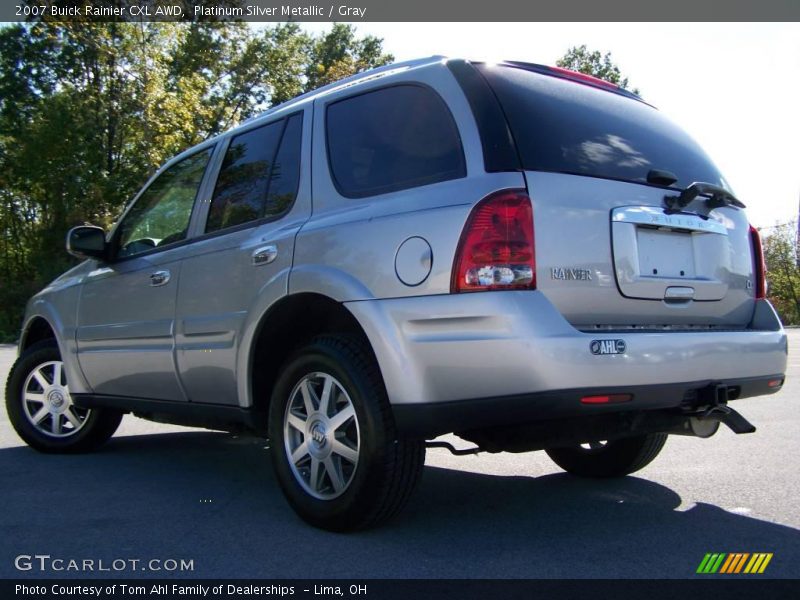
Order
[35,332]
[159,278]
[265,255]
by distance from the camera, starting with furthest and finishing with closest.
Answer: [35,332] < [159,278] < [265,255]

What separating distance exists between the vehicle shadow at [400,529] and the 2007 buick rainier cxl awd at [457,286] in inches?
10.2

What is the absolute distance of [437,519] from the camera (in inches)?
→ 152

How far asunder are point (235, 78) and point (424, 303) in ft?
105

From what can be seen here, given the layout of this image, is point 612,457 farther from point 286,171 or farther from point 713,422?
point 286,171

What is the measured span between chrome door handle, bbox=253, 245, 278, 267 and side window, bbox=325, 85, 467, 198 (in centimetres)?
44

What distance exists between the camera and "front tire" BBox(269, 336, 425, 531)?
334 cm

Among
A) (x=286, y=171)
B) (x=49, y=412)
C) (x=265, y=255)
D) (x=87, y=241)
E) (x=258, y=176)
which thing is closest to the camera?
(x=265, y=255)

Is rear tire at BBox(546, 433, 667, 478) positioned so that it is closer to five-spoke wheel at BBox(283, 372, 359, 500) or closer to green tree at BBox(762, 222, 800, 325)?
five-spoke wheel at BBox(283, 372, 359, 500)

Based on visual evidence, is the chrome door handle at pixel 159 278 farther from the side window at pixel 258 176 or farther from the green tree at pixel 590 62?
the green tree at pixel 590 62

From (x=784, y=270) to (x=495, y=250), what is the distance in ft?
180

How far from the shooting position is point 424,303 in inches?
124

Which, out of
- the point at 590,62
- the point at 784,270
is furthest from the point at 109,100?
the point at 784,270

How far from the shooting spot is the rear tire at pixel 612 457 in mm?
4504

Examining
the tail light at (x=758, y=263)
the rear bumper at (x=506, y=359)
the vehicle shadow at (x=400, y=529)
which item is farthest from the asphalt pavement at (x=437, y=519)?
the tail light at (x=758, y=263)
